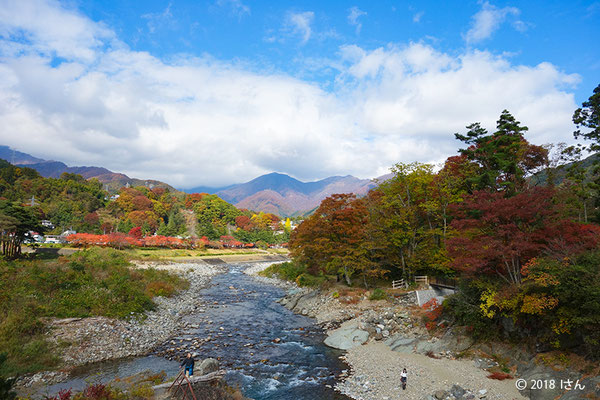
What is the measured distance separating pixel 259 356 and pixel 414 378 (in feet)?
30.4

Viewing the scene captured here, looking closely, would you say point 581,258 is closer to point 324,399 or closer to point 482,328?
point 482,328

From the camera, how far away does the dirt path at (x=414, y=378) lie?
1317 centimetres

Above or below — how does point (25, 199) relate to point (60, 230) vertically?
above

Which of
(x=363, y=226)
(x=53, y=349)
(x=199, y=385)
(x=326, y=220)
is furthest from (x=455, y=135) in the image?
(x=53, y=349)

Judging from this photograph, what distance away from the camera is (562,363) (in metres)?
12.4

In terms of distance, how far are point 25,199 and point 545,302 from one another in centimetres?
11507

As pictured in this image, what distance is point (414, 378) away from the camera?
575 inches

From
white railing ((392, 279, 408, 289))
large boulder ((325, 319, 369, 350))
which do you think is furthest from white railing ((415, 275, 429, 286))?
large boulder ((325, 319, 369, 350))

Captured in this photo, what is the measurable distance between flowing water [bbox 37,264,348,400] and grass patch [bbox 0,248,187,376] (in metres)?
2.74

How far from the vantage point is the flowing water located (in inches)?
572

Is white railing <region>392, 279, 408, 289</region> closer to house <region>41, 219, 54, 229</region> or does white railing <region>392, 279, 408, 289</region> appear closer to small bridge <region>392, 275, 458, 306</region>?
small bridge <region>392, 275, 458, 306</region>

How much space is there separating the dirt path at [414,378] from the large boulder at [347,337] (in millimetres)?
1993

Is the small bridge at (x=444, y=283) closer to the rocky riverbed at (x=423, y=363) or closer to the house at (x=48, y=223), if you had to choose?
the rocky riverbed at (x=423, y=363)

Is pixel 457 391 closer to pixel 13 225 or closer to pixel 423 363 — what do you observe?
pixel 423 363
